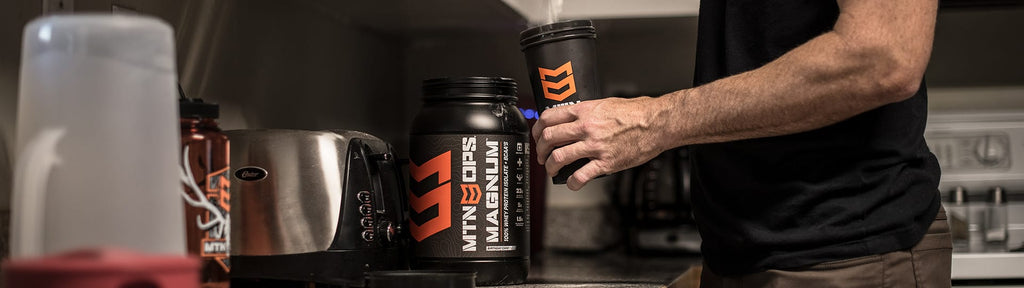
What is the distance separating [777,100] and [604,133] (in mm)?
169

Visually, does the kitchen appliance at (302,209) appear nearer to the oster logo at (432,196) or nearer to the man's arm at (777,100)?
the oster logo at (432,196)

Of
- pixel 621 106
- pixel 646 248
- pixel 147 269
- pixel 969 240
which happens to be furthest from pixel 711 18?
pixel 969 240

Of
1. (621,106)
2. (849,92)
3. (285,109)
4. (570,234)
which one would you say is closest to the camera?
(849,92)

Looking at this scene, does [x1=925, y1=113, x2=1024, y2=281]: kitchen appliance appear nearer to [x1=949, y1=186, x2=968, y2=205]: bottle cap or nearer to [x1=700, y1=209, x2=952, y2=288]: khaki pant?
[x1=949, y1=186, x2=968, y2=205]: bottle cap

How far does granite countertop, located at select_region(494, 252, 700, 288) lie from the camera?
1223mm

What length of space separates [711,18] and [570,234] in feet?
4.07

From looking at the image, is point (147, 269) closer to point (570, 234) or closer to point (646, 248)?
point (646, 248)

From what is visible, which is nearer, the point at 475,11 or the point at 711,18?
the point at 711,18

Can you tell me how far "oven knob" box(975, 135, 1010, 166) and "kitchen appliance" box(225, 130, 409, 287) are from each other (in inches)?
55.6

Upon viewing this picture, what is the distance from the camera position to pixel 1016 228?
77.9 inches

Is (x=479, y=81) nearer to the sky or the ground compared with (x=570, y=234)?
nearer to the sky

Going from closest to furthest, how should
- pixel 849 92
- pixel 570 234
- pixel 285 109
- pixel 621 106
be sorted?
1. pixel 849 92
2. pixel 621 106
3. pixel 285 109
4. pixel 570 234

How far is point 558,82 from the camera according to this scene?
0.98m

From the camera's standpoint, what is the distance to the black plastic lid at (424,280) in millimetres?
843
